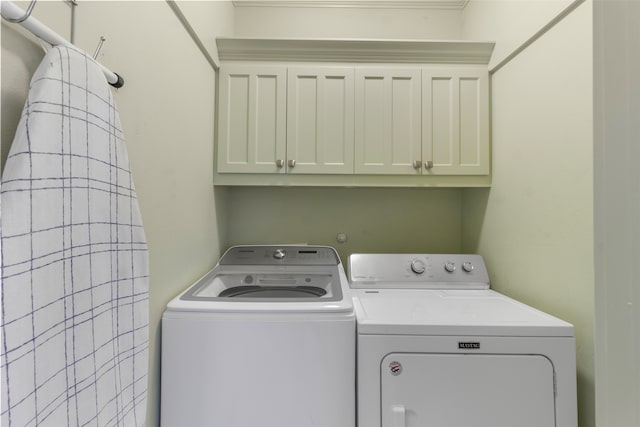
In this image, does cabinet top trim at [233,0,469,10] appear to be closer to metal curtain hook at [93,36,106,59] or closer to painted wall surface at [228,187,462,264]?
painted wall surface at [228,187,462,264]

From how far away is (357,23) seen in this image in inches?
79.1

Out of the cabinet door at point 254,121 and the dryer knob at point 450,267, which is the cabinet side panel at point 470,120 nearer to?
the dryer knob at point 450,267

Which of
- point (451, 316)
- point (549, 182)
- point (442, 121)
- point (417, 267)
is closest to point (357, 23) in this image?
point (442, 121)

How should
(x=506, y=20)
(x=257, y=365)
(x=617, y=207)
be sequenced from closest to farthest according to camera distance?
(x=617, y=207) → (x=257, y=365) → (x=506, y=20)

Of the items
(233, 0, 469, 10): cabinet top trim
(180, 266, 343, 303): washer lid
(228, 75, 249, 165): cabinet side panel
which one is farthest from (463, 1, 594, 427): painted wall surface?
(228, 75, 249, 165): cabinet side panel

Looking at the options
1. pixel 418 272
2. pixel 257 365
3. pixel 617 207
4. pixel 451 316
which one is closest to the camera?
pixel 617 207

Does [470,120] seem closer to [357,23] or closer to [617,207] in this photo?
[357,23]

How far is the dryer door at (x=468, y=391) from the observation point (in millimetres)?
977

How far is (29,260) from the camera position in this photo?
0.46 m

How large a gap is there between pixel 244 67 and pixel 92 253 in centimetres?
141

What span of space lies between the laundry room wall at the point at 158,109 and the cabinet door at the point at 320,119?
1.57 feet

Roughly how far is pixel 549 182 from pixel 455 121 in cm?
64

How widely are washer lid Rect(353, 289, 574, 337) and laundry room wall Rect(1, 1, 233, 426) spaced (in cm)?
79

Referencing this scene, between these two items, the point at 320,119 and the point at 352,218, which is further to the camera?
the point at 352,218
